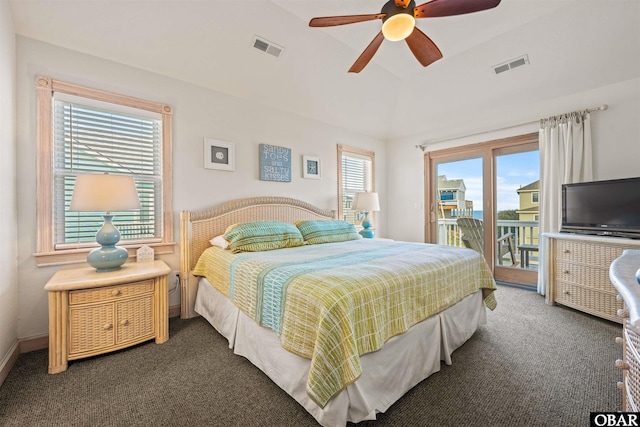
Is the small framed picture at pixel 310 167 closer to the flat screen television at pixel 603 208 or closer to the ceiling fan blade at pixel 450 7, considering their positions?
the ceiling fan blade at pixel 450 7

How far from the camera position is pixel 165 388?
169 centimetres

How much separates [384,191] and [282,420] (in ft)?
14.8

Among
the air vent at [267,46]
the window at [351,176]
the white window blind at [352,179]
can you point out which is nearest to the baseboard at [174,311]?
the window at [351,176]

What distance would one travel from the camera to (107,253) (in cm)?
214

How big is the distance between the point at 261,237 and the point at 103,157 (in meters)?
1.69

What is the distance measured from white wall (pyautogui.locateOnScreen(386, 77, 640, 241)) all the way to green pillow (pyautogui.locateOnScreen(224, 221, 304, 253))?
112 inches

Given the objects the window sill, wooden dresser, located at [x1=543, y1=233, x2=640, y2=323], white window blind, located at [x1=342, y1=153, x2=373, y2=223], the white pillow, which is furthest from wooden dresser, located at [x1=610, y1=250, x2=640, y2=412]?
white window blind, located at [x1=342, y1=153, x2=373, y2=223]

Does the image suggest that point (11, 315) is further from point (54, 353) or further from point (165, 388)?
point (165, 388)

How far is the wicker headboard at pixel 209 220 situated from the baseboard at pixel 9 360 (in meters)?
1.16

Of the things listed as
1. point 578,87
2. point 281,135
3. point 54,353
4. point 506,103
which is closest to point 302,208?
point 281,135

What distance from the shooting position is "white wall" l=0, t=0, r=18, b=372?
1811 millimetres

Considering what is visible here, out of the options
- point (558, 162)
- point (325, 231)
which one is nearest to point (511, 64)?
point (558, 162)

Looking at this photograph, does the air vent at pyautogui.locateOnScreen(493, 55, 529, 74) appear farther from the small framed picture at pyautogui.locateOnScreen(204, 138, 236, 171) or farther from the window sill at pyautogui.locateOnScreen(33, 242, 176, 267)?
the window sill at pyautogui.locateOnScreen(33, 242, 176, 267)

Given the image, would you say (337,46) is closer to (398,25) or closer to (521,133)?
(398,25)
